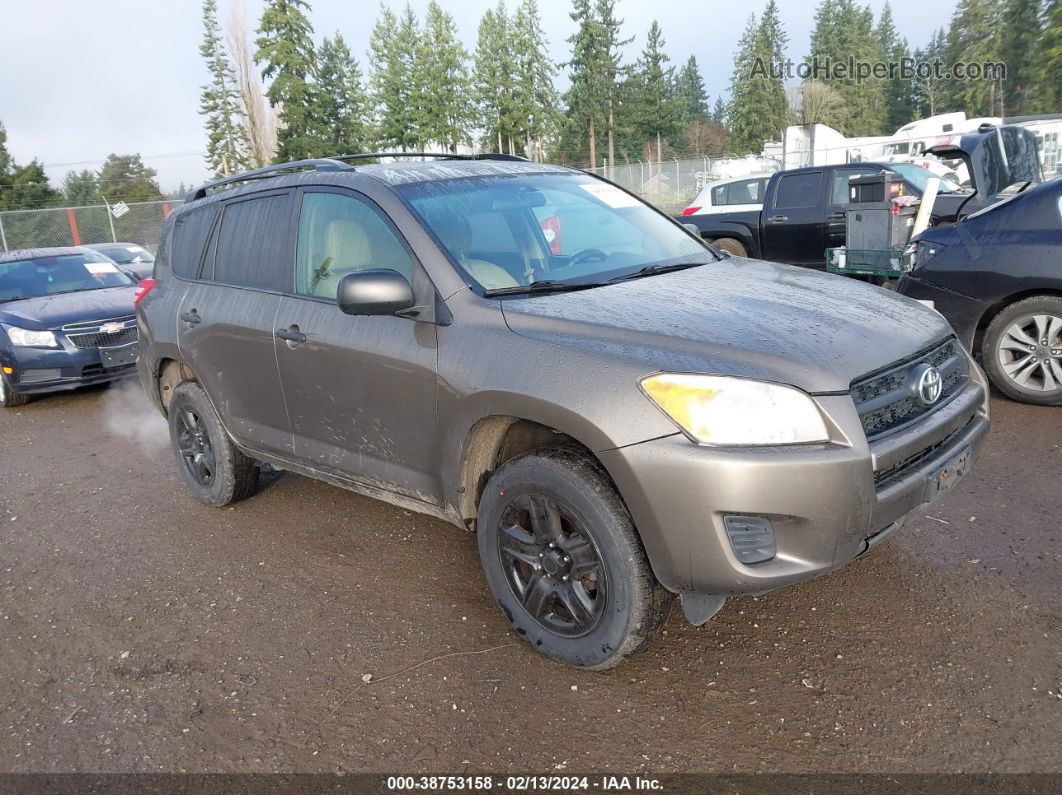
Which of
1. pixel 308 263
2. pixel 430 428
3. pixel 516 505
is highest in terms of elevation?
pixel 308 263

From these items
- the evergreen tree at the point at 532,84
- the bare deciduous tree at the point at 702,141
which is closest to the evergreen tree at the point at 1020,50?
the bare deciduous tree at the point at 702,141

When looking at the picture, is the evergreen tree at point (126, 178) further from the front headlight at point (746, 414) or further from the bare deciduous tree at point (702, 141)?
the front headlight at point (746, 414)

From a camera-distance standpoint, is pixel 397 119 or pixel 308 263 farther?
pixel 397 119

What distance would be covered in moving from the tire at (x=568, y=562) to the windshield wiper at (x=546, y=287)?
0.66 metres

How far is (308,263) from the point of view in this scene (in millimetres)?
3684

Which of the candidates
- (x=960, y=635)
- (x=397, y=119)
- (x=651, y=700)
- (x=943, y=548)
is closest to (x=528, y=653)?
(x=651, y=700)

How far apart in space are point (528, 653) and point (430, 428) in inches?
36.5

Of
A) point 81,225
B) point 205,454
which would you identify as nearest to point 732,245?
point 205,454

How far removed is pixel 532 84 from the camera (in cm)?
5541

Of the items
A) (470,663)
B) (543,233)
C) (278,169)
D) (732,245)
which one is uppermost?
(278,169)

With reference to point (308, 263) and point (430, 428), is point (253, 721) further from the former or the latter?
point (308, 263)

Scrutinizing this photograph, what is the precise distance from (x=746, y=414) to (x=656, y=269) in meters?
1.22

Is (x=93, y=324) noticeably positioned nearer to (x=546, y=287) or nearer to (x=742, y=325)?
(x=546, y=287)

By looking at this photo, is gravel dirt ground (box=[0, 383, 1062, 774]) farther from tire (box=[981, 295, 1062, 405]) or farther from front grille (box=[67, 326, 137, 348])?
front grille (box=[67, 326, 137, 348])
